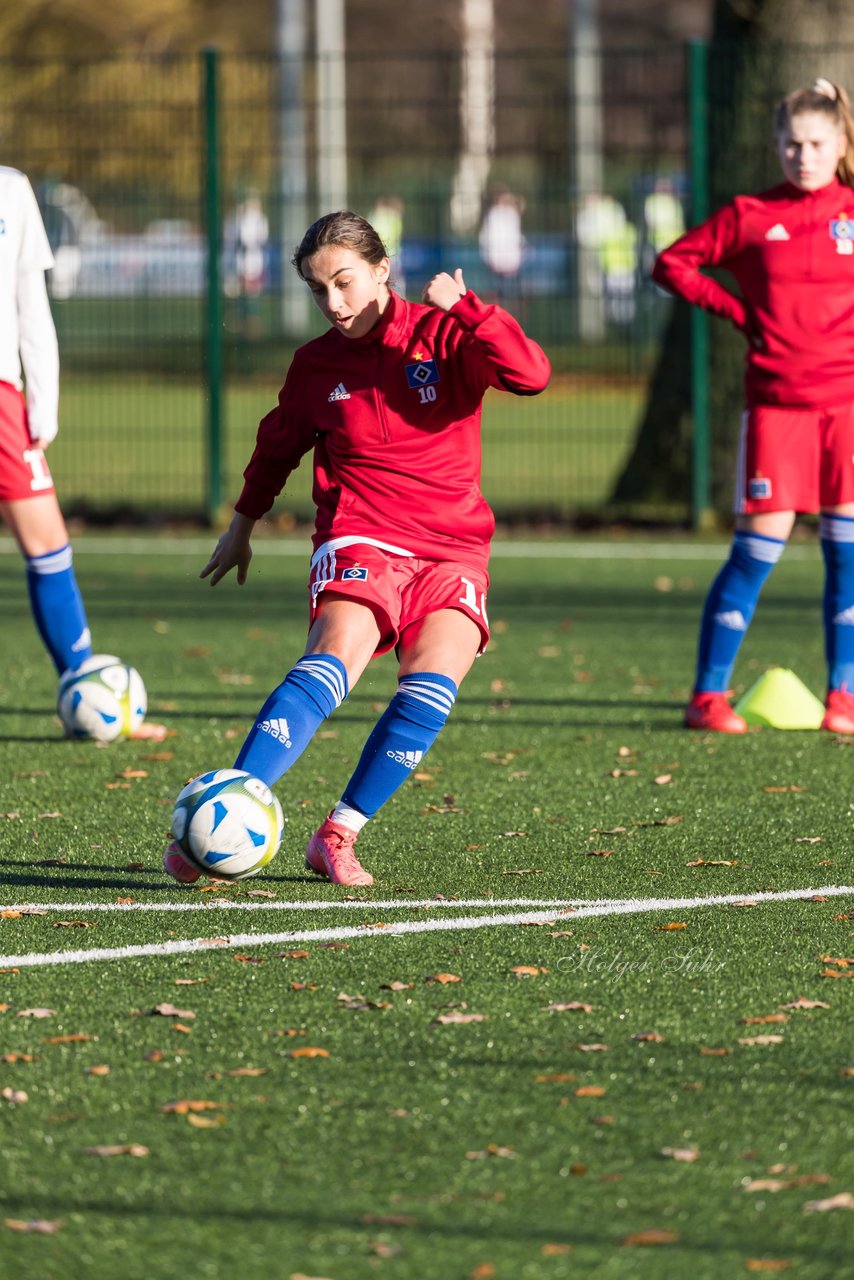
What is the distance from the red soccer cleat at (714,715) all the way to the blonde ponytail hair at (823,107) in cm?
199

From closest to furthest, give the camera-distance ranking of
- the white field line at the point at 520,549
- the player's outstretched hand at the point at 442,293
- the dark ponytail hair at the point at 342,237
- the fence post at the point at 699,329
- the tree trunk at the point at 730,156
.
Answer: the player's outstretched hand at the point at 442,293
the dark ponytail hair at the point at 342,237
the white field line at the point at 520,549
the fence post at the point at 699,329
the tree trunk at the point at 730,156

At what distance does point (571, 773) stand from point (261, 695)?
79.3 inches

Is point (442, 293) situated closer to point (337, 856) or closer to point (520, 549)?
point (337, 856)

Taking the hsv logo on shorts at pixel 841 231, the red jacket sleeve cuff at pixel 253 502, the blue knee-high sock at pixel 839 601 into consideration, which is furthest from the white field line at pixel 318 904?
the hsv logo on shorts at pixel 841 231

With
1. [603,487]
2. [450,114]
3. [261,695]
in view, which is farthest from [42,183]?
[261,695]

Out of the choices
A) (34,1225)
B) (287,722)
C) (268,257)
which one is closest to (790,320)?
(287,722)

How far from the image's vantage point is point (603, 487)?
16.7 metres

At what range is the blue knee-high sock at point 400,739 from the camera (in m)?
5.32

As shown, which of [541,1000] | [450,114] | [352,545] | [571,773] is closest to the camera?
[541,1000]

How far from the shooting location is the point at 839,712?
7793 millimetres

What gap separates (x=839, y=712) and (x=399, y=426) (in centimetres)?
294

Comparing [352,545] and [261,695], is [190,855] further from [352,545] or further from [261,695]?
[261,695]

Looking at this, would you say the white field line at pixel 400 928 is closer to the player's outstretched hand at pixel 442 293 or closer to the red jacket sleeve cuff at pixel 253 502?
the red jacket sleeve cuff at pixel 253 502

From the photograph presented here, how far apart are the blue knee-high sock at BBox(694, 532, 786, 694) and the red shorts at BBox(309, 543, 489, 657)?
95.3 inches
